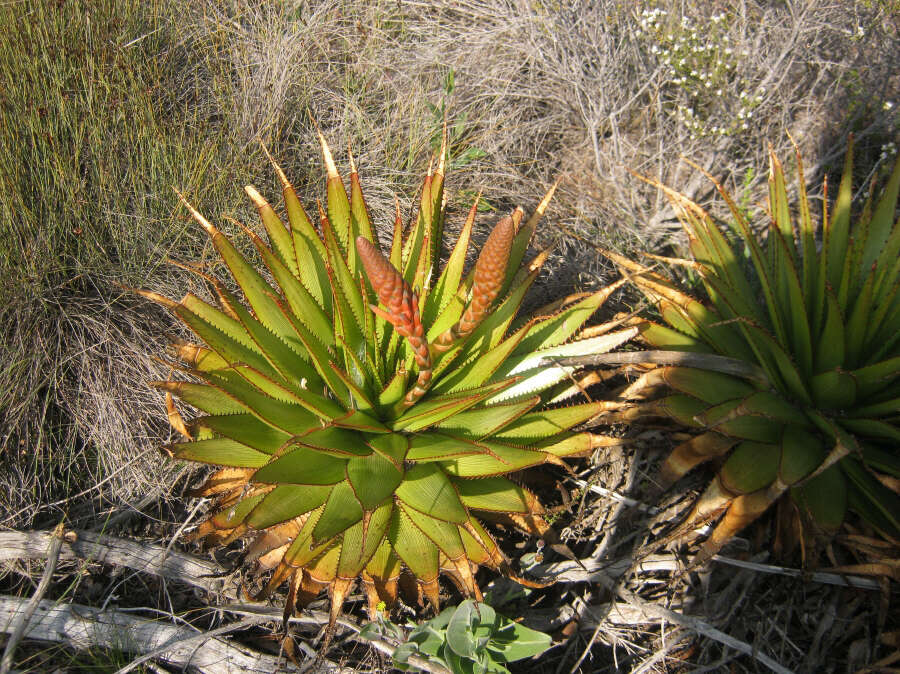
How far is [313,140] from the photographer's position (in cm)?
377

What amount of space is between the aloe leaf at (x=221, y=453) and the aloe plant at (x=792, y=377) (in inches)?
54.0

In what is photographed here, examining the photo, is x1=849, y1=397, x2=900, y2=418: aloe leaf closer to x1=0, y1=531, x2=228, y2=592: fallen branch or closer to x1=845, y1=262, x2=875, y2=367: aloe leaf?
x1=845, y1=262, x2=875, y2=367: aloe leaf

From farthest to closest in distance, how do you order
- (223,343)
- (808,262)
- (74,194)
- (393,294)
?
1. (74,194)
2. (808,262)
3. (223,343)
4. (393,294)

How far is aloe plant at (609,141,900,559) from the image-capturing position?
6.93ft

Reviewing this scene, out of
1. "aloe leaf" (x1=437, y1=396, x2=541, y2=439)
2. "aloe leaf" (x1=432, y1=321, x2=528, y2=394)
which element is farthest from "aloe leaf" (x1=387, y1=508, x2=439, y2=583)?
"aloe leaf" (x1=432, y1=321, x2=528, y2=394)

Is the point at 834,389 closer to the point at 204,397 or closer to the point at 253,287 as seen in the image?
the point at 253,287

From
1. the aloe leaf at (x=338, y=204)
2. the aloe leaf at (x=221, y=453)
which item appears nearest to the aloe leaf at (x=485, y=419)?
the aloe leaf at (x=221, y=453)

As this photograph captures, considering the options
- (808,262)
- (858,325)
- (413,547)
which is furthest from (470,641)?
(808,262)

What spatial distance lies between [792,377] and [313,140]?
2933mm

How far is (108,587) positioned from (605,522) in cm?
214

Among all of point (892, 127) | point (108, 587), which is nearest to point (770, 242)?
point (892, 127)

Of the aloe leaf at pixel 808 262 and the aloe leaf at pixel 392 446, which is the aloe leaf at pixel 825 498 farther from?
the aloe leaf at pixel 392 446

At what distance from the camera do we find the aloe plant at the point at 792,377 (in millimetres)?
2111

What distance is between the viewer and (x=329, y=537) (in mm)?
1736
